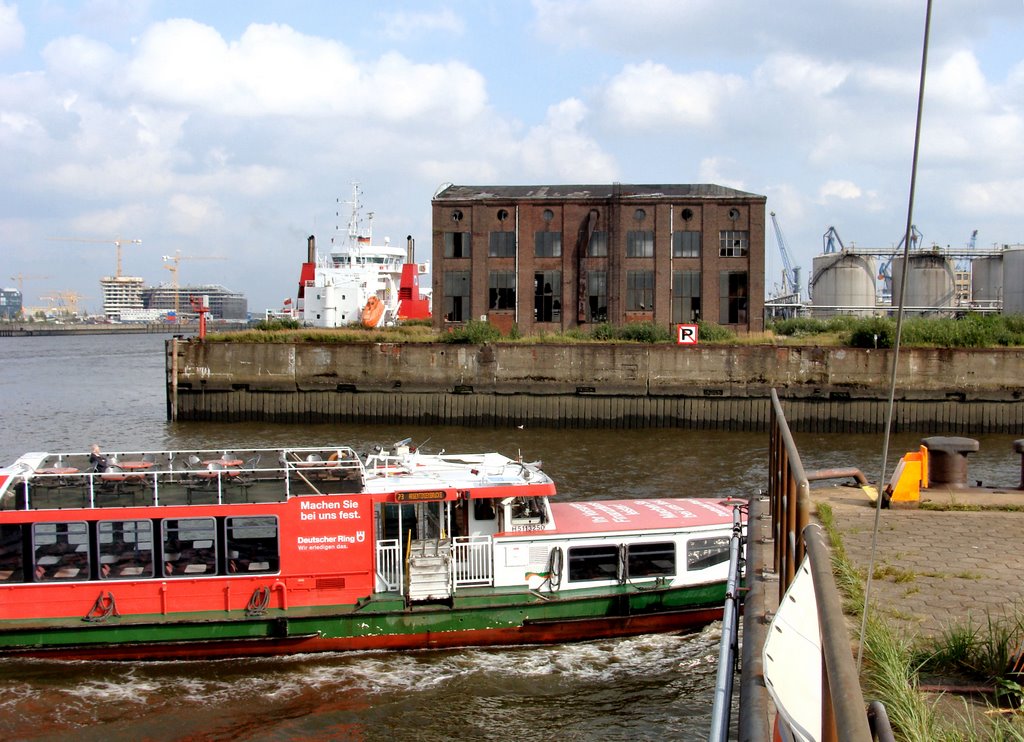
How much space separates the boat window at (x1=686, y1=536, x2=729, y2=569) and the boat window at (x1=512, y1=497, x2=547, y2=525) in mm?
2493

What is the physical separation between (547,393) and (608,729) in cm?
2836

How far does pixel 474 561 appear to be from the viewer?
15.1 m

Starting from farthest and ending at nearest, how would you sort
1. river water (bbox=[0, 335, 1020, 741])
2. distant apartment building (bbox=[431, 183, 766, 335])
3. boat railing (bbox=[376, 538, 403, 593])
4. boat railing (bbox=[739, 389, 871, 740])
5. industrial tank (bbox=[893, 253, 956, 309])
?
industrial tank (bbox=[893, 253, 956, 309])
distant apartment building (bbox=[431, 183, 766, 335])
boat railing (bbox=[376, 538, 403, 593])
river water (bbox=[0, 335, 1020, 741])
boat railing (bbox=[739, 389, 871, 740])

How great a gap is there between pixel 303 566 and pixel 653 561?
5.71m

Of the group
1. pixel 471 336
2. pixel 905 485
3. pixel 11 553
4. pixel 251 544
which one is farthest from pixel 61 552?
pixel 471 336

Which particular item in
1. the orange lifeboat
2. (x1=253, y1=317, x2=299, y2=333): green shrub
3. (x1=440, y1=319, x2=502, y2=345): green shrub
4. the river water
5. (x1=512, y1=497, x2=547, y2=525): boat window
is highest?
the orange lifeboat

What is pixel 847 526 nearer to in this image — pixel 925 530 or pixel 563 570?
pixel 925 530

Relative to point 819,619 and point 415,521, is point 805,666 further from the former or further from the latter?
point 415,521

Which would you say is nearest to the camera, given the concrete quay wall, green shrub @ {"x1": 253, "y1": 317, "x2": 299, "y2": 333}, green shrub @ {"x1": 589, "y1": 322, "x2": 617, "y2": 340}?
the concrete quay wall

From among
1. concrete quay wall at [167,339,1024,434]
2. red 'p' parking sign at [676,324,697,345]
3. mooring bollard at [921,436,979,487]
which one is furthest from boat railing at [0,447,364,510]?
red 'p' parking sign at [676,324,697,345]

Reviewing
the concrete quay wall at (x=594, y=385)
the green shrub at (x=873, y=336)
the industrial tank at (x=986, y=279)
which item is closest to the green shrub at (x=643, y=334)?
the concrete quay wall at (x=594, y=385)

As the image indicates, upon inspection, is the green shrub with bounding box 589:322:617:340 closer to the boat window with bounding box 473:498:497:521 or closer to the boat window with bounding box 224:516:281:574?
the boat window with bounding box 473:498:497:521

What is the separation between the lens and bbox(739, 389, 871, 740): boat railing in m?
2.28

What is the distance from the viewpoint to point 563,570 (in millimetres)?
15156
